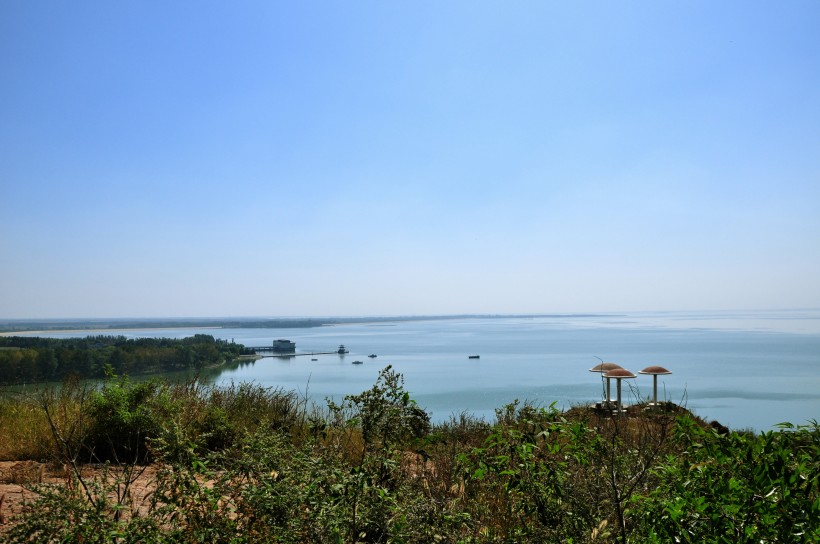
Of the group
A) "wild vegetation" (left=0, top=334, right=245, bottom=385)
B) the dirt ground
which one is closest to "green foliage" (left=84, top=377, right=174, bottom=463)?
the dirt ground

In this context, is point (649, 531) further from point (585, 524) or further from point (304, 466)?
point (304, 466)

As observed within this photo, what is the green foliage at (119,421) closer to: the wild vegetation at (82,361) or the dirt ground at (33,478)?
the dirt ground at (33,478)

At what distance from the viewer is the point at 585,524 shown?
260cm

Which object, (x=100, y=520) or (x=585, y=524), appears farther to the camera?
(x=585, y=524)

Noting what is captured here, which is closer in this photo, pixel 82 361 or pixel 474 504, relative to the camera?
pixel 474 504

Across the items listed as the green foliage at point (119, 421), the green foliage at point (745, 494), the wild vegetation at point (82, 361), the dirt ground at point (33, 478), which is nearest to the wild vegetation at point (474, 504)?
the green foliage at point (745, 494)

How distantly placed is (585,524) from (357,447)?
4.39 meters

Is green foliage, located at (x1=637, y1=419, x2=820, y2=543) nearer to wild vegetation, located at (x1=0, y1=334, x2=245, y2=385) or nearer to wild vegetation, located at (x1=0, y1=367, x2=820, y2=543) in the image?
wild vegetation, located at (x1=0, y1=367, x2=820, y2=543)

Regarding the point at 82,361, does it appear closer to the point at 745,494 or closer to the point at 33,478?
the point at 33,478

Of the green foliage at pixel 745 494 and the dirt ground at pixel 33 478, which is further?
the dirt ground at pixel 33 478

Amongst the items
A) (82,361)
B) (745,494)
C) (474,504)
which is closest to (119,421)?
(474,504)

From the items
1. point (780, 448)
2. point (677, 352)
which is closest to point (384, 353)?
point (677, 352)

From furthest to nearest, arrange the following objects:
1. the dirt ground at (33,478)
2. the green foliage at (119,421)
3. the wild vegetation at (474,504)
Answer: the green foliage at (119,421) < the dirt ground at (33,478) < the wild vegetation at (474,504)

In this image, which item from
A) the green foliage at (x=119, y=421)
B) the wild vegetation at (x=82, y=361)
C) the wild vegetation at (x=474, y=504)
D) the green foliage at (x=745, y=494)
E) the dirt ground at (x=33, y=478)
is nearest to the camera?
the green foliage at (x=745, y=494)
